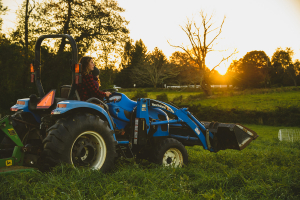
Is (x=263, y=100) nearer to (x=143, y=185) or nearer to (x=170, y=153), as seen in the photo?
(x=170, y=153)

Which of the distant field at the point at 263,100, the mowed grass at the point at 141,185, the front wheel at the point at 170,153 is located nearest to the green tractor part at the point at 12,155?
the mowed grass at the point at 141,185

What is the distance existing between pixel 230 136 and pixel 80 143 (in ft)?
11.2

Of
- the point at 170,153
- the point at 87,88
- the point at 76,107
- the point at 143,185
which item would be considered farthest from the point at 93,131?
the point at 170,153

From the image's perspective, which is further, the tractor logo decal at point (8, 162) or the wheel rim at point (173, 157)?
the wheel rim at point (173, 157)

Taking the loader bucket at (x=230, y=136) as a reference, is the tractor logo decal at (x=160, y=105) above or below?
above

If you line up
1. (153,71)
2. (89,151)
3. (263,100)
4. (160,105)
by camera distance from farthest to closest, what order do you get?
(153,71), (263,100), (160,105), (89,151)

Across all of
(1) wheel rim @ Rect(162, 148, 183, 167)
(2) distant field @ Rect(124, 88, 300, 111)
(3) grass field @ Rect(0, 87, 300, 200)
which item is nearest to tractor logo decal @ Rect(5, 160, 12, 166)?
(3) grass field @ Rect(0, 87, 300, 200)

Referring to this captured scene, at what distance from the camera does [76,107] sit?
4195 millimetres

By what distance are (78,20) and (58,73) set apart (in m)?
4.59

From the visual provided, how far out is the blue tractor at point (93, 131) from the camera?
160 inches

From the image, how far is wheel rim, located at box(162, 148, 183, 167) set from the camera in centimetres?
562

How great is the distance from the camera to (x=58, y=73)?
19828mm

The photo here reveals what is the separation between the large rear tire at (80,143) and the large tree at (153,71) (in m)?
48.0

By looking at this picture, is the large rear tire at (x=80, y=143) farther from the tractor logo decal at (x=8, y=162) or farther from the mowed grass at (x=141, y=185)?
the tractor logo decal at (x=8, y=162)
